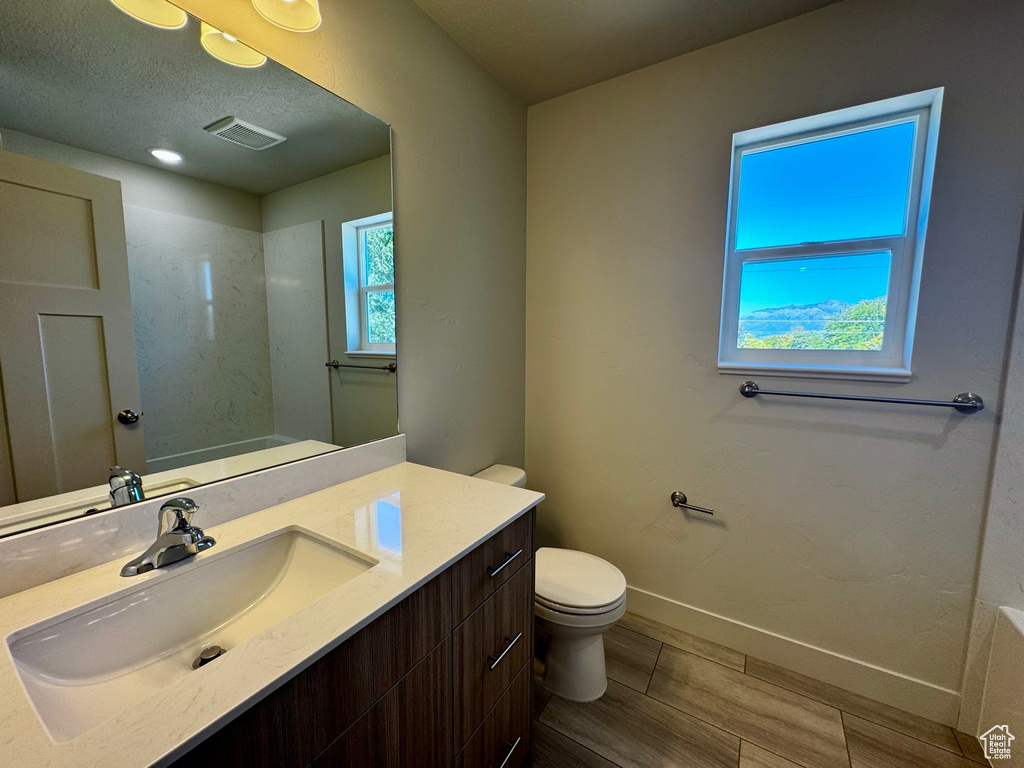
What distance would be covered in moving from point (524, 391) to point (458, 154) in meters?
1.18

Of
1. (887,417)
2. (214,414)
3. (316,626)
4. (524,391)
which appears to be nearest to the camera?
(316,626)

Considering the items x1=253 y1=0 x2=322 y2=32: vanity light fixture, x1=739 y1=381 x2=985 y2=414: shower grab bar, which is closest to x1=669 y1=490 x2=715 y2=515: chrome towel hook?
x1=739 y1=381 x2=985 y2=414: shower grab bar

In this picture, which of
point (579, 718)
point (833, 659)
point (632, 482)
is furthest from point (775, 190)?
point (579, 718)

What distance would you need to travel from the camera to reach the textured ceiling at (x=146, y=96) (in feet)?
2.43

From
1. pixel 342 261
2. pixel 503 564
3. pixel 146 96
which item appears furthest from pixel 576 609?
pixel 146 96

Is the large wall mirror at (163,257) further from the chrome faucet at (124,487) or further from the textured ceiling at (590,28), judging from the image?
the textured ceiling at (590,28)

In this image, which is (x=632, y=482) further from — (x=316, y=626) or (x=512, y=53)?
(x=512, y=53)

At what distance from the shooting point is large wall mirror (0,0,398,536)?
742 mm

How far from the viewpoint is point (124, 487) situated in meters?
0.85

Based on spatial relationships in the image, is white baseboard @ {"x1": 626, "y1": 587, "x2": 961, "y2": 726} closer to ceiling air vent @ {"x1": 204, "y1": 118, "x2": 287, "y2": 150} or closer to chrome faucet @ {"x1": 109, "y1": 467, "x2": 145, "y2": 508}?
chrome faucet @ {"x1": 109, "y1": 467, "x2": 145, "y2": 508}

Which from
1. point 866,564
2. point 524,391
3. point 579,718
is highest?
point 524,391

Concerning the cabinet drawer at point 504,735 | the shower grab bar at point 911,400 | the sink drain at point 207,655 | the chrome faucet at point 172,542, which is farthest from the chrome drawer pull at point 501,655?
the shower grab bar at point 911,400

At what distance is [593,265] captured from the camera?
1.93 m

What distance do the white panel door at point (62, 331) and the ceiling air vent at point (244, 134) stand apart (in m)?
0.30
